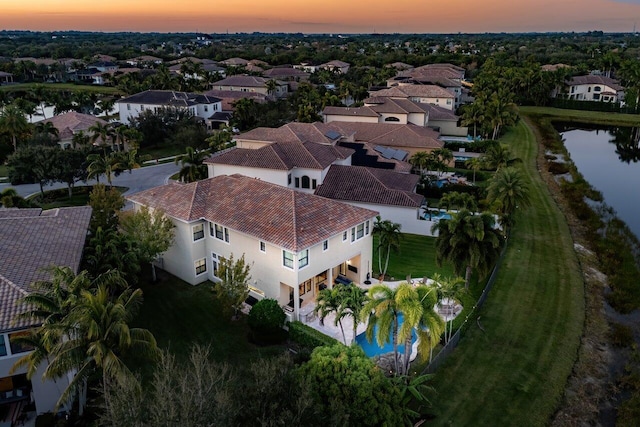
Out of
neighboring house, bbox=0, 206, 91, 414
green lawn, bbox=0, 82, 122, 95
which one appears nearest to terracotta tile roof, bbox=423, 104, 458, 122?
neighboring house, bbox=0, 206, 91, 414

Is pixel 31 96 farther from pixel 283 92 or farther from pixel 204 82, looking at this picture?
pixel 283 92

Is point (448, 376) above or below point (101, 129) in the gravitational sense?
below

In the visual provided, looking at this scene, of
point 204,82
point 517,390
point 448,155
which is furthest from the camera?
point 204,82

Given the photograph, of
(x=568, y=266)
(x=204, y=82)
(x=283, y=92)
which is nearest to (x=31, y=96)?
(x=204, y=82)

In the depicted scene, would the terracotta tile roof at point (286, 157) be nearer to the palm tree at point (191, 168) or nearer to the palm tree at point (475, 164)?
the palm tree at point (191, 168)

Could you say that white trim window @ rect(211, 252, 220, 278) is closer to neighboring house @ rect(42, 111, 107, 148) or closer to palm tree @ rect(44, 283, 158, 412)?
palm tree @ rect(44, 283, 158, 412)

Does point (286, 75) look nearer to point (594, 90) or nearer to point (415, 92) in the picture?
point (415, 92)
